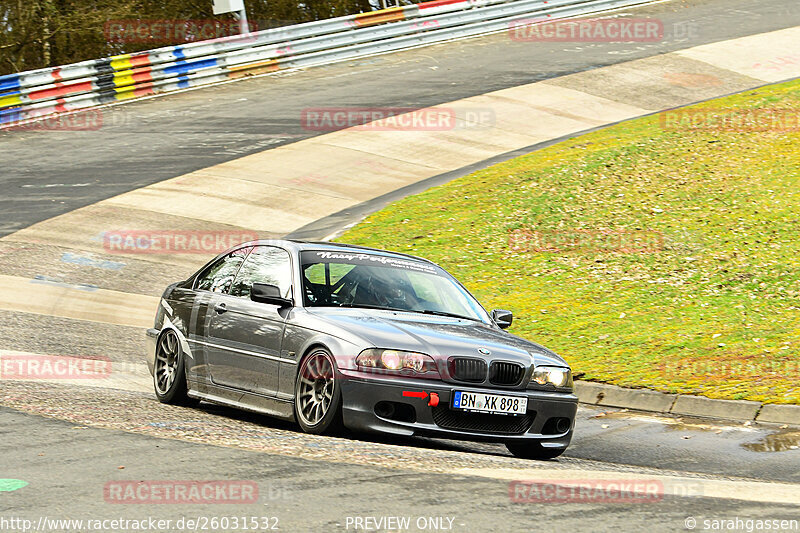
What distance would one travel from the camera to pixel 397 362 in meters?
7.46

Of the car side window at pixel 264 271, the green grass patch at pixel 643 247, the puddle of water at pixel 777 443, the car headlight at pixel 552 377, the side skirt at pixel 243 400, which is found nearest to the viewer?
the car headlight at pixel 552 377

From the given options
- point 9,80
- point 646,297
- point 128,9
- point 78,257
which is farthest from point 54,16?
point 646,297

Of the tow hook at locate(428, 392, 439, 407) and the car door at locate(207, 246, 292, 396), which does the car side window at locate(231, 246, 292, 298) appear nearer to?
the car door at locate(207, 246, 292, 396)

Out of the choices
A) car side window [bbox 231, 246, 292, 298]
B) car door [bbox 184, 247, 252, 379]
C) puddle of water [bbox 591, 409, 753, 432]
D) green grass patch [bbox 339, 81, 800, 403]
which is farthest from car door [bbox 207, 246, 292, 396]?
green grass patch [bbox 339, 81, 800, 403]

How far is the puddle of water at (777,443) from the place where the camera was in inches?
333

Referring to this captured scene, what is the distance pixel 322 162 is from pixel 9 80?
8.26m

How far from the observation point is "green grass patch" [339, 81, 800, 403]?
1127cm

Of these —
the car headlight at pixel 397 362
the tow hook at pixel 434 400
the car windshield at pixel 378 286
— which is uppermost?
the car windshield at pixel 378 286

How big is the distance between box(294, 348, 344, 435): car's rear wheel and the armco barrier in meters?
19.6

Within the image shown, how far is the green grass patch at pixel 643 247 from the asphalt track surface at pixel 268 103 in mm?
5373

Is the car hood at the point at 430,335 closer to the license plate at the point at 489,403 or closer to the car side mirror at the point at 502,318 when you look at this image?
the license plate at the point at 489,403

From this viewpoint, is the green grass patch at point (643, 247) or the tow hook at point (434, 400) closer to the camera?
the tow hook at point (434, 400)

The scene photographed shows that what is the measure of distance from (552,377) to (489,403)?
0.66 meters

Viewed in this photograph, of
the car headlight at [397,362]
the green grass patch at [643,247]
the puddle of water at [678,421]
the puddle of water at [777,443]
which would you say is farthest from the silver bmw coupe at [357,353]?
the green grass patch at [643,247]
